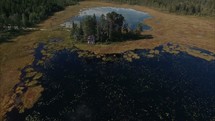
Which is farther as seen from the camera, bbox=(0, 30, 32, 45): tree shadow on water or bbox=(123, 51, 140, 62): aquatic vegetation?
bbox=(0, 30, 32, 45): tree shadow on water

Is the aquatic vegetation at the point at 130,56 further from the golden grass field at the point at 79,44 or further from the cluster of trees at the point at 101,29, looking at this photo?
the cluster of trees at the point at 101,29

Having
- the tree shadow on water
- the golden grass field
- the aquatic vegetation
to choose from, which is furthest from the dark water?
the tree shadow on water

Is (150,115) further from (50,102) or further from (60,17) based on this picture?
(60,17)

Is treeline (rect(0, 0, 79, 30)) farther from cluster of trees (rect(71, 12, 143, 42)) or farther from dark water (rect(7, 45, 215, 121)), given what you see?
dark water (rect(7, 45, 215, 121))

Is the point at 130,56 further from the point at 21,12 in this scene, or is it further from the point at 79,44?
the point at 21,12

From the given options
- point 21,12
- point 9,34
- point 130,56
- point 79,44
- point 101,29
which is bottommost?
point 130,56

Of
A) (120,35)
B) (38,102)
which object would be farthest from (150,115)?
(120,35)

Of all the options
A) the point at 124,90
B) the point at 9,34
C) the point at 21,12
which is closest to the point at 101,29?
the point at 9,34
